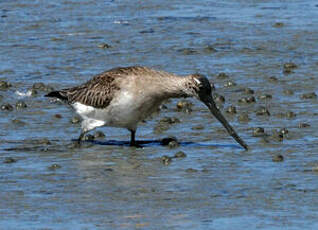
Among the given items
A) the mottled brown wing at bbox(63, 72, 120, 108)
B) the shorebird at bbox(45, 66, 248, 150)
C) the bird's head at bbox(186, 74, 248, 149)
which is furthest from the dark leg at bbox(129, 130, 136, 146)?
the bird's head at bbox(186, 74, 248, 149)

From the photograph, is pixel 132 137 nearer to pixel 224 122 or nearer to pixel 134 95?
pixel 134 95

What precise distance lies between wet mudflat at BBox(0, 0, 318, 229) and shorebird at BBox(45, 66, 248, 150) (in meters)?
0.35

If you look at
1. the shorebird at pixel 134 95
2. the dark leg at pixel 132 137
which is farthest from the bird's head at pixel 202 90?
the dark leg at pixel 132 137

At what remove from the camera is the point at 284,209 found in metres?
12.6

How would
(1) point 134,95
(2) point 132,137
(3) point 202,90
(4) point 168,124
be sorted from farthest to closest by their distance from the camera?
(4) point 168,124 < (2) point 132,137 < (1) point 134,95 < (3) point 202,90

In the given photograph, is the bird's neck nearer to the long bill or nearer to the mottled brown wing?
the long bill

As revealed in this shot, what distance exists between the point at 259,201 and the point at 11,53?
435 inches

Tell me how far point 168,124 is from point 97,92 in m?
1.46

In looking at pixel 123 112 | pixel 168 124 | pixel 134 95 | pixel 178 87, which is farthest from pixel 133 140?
pixel 168 124

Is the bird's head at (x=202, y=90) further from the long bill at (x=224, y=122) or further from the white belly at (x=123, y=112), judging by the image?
the white belly at (x=123, y=112)

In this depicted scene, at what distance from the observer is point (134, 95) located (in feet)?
53.0

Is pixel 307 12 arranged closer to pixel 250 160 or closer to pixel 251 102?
pixel 251 102

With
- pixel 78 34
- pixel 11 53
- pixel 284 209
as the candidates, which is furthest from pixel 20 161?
pixel 78 34

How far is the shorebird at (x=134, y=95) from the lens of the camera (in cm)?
1595
